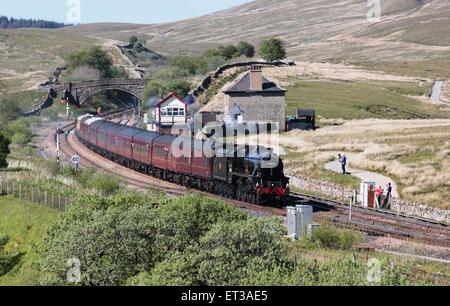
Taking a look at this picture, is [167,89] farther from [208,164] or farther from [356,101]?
[208,164]

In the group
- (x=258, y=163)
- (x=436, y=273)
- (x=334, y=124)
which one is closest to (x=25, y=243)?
(x=258, y=163)

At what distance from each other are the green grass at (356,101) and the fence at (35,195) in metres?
56.0

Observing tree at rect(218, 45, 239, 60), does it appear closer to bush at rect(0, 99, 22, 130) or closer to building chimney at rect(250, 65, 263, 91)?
bush at rect(0, 99, 22, 130)

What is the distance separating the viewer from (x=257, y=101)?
278 ft

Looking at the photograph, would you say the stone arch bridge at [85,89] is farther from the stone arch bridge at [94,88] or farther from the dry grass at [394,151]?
the dry grass at [394,151]

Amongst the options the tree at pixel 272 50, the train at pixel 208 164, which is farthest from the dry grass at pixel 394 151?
the tree at pixel 272 50

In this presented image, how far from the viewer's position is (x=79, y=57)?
170500 mm

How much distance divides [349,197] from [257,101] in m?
39.9

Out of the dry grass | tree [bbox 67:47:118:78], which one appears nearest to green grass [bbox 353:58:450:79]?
tree [bbox 67:47:118:78]

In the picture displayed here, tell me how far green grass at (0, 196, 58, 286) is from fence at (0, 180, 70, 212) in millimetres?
307

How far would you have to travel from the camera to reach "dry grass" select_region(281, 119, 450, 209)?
1902 inches

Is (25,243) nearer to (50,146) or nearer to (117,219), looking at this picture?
(117,219)

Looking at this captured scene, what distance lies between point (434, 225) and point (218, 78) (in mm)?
88884

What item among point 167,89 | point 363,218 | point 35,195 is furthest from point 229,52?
point 363,218
